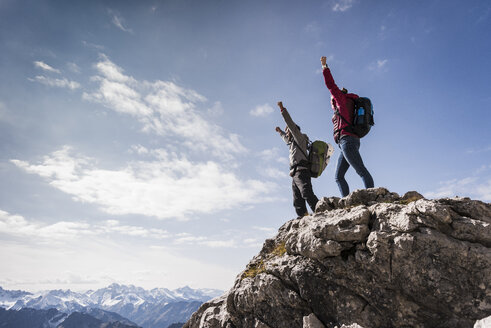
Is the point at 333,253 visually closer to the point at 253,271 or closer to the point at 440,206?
the point at 440,206

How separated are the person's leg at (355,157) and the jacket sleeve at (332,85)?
1.71 metres

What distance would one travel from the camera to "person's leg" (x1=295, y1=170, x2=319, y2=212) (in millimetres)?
10875

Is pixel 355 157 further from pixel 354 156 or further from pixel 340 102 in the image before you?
pixel 340 102

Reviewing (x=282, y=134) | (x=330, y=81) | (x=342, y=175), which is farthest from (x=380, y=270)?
(x=282, y=134)

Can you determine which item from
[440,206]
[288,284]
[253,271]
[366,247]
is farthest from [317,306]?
[440,206]

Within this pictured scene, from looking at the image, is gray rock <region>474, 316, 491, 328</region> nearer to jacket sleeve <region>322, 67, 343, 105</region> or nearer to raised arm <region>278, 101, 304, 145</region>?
jacket sleeve <region>322, 67, 343, 105</region>

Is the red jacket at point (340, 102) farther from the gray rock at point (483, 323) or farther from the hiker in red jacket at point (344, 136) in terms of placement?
the gray rock at point (483, 323)

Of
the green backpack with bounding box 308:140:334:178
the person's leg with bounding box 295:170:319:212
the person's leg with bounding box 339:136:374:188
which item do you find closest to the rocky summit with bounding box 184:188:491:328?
the person's leg with bounding box 339:136:374:188

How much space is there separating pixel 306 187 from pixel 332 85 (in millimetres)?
4156

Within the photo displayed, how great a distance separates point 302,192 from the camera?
11.0 m

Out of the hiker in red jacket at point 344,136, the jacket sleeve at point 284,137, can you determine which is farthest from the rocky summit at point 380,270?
the jacket sleeve at point 284,137

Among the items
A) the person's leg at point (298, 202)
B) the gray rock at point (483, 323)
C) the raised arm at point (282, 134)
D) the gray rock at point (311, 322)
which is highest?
the raised arm at point (282, 134)

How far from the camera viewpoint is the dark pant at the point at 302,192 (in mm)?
10891

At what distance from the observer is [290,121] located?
11.4 metres
